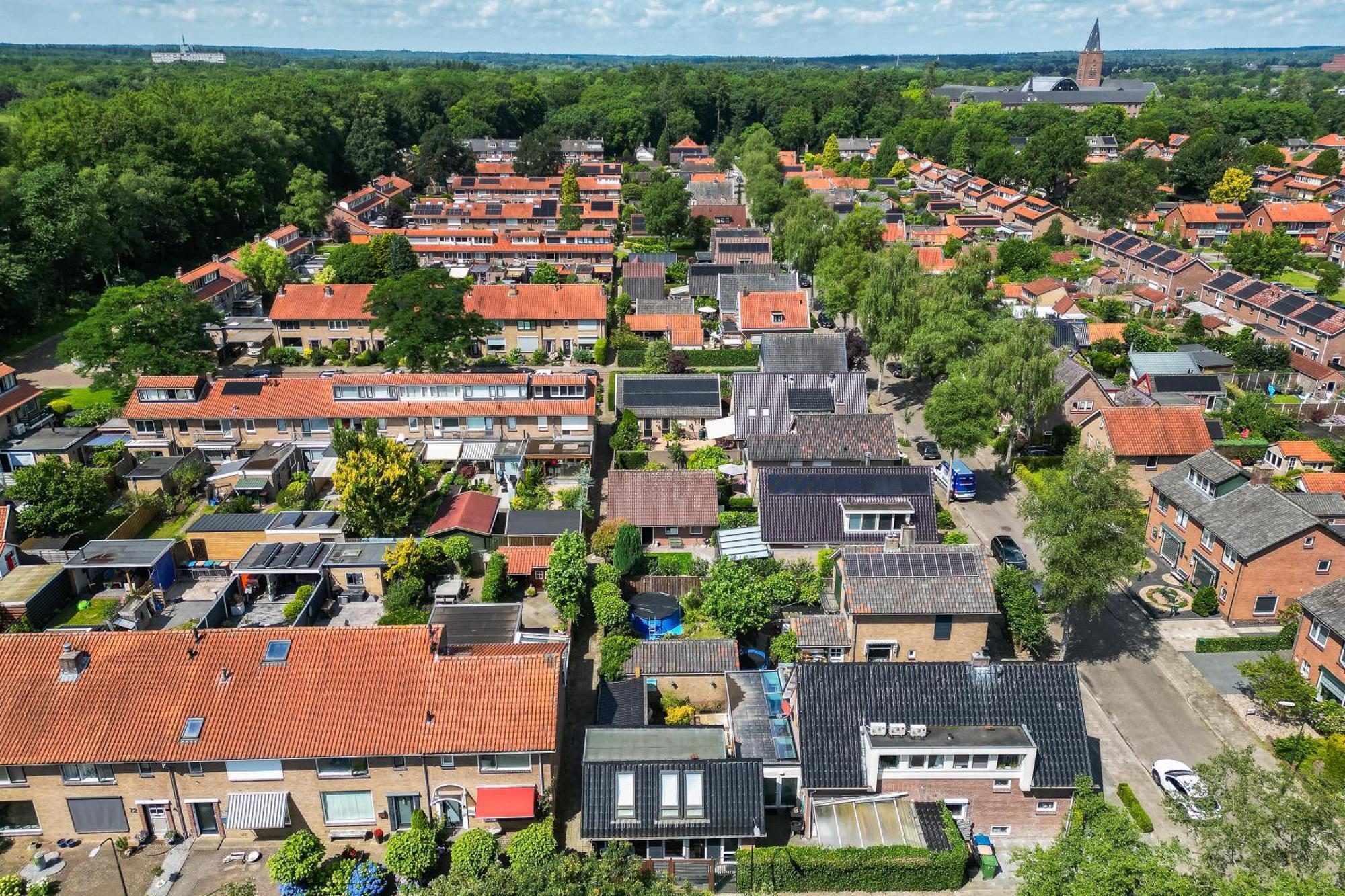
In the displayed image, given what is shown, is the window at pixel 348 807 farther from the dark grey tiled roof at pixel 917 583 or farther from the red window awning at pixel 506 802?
the dark grey tiled roof at pixel 917 583

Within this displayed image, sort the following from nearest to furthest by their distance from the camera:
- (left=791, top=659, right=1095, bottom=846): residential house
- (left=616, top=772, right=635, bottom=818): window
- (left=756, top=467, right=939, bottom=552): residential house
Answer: (left=616, top=772, right=635, bottom=818): window → (left=791, top=659, right=1095, bottom=846): residential house → (left=756, top=467, right=939, bottom=552): residential house

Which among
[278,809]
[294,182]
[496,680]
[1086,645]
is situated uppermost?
[294,182]

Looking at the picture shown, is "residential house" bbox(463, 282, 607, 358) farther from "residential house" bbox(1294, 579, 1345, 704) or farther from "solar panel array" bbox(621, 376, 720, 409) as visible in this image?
"residential house" bbox(1294, 579, 1345, 704)

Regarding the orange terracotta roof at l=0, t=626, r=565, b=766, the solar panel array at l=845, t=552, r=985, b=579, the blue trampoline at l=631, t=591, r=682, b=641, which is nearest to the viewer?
the orange terracotta roof at l=0, t=626, r=565, b=766

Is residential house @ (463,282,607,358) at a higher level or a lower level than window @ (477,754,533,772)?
higher

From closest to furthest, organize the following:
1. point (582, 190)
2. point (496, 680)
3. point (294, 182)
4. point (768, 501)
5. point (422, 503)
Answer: point (496, 680)
point (768, 501)
point (422, 503)
point (294, 182)
point (582, 190)

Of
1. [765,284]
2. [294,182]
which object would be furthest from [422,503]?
[294,182]

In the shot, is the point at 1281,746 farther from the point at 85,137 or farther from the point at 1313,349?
the point at 85,137

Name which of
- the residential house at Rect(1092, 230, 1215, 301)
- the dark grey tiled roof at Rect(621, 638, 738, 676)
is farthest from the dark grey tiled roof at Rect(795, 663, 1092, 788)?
the residential house at Rect(1092, 230, 1215, 301)
